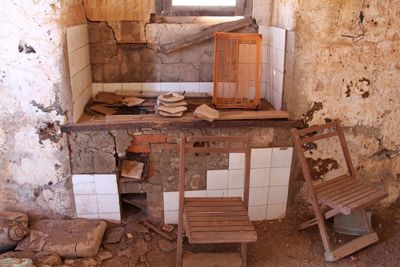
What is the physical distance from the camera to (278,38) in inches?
120

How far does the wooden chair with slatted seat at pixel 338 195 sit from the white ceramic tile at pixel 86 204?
1.56 metres

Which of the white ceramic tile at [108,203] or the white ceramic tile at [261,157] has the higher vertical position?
the white ceramic tile at [261,157]

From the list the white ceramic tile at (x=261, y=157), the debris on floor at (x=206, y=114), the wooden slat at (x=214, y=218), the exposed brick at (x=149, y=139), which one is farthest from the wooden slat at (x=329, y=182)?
the exposed brick at (x=149, y=139)

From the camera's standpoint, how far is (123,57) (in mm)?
3324

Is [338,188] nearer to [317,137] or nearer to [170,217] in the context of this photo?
[317,137]

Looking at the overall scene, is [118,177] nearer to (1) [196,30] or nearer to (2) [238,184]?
(2) [238,184]

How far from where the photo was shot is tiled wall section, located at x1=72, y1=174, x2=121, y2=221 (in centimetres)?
287

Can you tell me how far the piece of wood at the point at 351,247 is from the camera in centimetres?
267

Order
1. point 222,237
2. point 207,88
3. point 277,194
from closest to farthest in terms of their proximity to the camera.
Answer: point 222,237 < point 277,194 < point 207,88

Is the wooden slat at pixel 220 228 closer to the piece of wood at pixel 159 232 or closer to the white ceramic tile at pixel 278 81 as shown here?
the piece of wood at pixel 159 232

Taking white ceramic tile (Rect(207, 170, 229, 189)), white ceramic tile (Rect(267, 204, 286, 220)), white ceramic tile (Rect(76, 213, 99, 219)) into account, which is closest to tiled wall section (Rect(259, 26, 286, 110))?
white ceramic tile (Rect(207, 170, 229, 189))

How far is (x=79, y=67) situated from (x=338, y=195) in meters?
2.11

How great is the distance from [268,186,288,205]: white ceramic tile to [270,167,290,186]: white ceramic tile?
0.04 metres

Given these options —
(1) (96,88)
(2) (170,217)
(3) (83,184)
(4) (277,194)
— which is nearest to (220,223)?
(2) (170,217)
